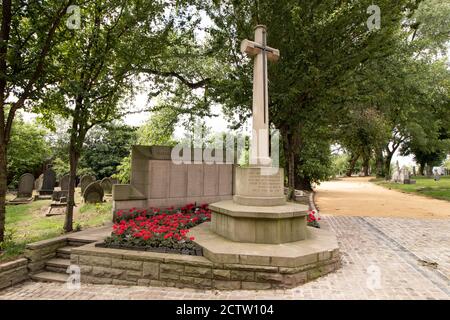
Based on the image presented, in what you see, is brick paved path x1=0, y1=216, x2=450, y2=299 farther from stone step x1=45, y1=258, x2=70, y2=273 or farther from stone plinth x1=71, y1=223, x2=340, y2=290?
stone step x1=45, y1=258, x2=70, y2=273

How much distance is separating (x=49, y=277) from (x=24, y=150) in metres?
19.9

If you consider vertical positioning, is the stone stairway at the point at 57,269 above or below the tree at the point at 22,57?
below

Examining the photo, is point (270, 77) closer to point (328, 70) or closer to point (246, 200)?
point (328, 70)

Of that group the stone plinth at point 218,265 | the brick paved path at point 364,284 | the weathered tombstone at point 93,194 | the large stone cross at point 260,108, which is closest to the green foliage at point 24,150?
the weathered tombstone at point 93,194

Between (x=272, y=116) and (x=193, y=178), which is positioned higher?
(x=272, y=116)

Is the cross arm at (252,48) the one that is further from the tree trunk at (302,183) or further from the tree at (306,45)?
the tree trunk at (302,183)

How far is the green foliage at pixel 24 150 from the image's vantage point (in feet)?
65.7

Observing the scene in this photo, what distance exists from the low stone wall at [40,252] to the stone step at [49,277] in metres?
Result: 0.15

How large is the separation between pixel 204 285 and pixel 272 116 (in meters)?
7.26

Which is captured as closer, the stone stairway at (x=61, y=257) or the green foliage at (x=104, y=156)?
the stone stairway at (x=61, y=257)

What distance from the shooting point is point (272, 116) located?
10.2 metres

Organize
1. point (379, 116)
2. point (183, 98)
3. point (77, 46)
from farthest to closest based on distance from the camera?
point (379, 116)
point (183, 98)
point (77, 46)

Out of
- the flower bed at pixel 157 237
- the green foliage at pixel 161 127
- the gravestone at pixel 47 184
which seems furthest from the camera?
the gravestone at pixel 47 184
